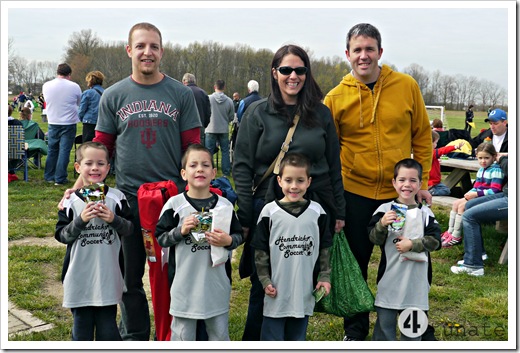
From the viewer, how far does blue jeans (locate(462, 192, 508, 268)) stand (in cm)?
596

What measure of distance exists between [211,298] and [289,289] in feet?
1.61

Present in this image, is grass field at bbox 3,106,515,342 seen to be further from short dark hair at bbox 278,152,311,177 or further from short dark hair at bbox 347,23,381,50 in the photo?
short dark hair at bbox 347,23,381,50

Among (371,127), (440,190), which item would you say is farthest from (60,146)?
(371,127)

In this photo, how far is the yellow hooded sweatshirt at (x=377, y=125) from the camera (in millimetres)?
3771

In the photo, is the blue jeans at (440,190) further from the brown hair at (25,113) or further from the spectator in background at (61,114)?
the brown hair at (25,113)

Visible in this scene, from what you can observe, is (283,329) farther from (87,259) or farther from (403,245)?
(87,259)

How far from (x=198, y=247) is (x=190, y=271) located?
6.2 inches

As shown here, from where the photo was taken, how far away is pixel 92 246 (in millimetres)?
3459

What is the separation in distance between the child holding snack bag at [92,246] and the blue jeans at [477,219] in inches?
158

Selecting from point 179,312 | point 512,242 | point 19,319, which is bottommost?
point 19,319

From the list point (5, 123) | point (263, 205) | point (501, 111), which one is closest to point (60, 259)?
point (5, 123)

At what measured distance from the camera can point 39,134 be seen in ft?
40.7

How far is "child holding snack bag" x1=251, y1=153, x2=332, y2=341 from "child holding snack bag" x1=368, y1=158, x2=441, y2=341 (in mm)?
472

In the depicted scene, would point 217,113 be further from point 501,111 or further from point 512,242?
point 512,242
